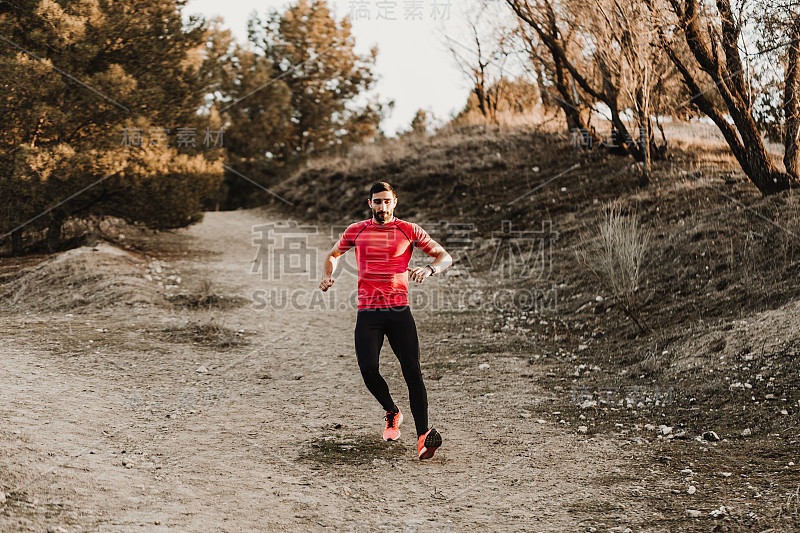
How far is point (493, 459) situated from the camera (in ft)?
17.0

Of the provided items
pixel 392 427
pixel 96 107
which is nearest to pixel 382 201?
pixel 392 427

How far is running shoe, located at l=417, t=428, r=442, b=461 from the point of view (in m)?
4.97

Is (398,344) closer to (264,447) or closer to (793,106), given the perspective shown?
(264,447)

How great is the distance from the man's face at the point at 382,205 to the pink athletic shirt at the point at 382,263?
58mm

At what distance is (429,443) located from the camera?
16.3 ft

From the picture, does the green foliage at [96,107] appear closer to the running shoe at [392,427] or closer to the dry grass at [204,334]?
the dry grass at [204,334]

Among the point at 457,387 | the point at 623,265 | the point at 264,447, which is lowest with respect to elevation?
the point at 264,447

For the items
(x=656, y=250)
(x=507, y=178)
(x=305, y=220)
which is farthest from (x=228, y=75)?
(x=656, y=250)

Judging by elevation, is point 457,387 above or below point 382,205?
below

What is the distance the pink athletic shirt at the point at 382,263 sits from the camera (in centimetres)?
502

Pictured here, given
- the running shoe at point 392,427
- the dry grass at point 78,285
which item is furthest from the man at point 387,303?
the dry grass at point 78,285

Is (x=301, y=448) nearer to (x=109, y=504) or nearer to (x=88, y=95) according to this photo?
(x=109, y=504)

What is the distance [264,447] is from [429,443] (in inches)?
53.1

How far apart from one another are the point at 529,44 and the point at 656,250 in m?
8.84
